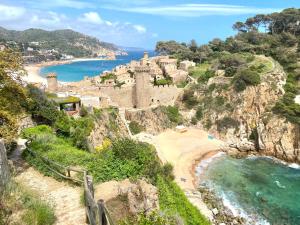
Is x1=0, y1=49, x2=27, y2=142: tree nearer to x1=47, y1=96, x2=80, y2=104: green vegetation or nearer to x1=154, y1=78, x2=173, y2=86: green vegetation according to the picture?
x1=47, y1=96, x2=80, y2=104: green vegetation

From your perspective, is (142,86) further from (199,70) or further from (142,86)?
(199,70)

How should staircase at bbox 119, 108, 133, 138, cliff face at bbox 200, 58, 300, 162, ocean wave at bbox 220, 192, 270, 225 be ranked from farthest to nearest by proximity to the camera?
cliff face at bbox 200, 58, 300, 162 < staircase at bbox 119, 108, 133, 138 < ocean wave at bbox 220, 192, 270, 225

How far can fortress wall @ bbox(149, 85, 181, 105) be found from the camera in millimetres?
41562

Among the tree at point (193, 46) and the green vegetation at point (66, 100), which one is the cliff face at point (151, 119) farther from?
the tree at point (193, 46)

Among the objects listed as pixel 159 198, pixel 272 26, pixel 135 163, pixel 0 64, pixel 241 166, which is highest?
pixel 272 26

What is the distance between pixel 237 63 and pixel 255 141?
14.8 m

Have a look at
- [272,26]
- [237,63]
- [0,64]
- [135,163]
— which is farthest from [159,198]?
[272,26]

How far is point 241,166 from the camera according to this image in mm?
34031

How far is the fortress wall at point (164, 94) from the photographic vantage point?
136 feet

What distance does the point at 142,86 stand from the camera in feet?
130

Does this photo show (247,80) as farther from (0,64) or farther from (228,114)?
(0,64)

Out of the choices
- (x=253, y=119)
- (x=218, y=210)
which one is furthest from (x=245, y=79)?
(x=218, y=210)

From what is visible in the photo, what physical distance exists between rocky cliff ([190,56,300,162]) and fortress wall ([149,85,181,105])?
405cm

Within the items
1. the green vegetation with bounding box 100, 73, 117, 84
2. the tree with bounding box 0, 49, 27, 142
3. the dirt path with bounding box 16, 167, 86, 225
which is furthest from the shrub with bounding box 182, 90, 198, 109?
the dirt path with bounding box 16, 167, 86, 225
